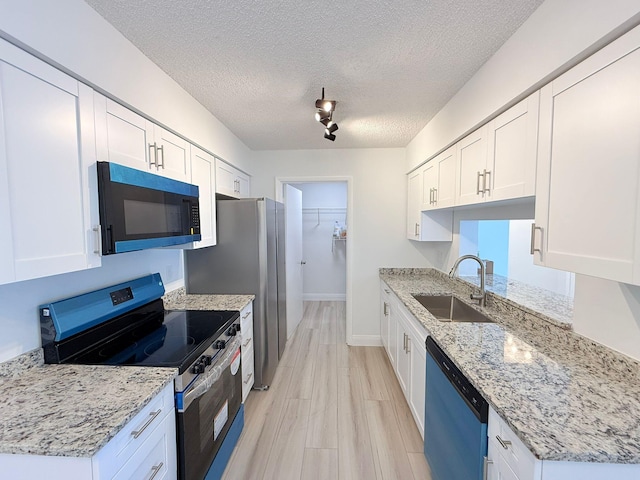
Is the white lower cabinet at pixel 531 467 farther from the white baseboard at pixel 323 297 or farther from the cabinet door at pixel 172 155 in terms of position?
the white baseboard at pixel 323 297

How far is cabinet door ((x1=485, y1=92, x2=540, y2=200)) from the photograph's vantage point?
125cm

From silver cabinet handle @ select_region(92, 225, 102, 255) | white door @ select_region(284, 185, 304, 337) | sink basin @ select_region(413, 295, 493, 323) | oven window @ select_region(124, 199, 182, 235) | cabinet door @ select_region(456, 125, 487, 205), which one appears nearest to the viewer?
silver cabinet handle @ select_region(92, 225, 102, 255)

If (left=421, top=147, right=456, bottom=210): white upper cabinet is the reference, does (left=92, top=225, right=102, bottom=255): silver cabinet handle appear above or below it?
below

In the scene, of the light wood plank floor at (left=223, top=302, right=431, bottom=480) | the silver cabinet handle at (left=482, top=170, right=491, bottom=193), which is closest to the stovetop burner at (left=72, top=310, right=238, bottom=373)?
the light wood plank floor at (left=223, top=302, right=431, bottom=480)

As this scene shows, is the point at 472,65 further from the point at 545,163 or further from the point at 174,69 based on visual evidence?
the point at 174,69

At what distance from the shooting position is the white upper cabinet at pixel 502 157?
126cm

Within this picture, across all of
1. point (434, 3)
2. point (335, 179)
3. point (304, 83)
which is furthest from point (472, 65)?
point (335, 179)

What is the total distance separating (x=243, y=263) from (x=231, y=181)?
887 millimetres

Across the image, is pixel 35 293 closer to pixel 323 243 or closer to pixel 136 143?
pixel 136 143

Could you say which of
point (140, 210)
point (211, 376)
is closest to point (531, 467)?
point (211, 376)

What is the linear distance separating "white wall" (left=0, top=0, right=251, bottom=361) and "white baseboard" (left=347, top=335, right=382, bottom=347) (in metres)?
2.49

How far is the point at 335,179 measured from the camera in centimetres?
342

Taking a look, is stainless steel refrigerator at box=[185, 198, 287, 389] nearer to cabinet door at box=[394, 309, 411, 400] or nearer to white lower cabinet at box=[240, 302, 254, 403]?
white lower cabinet at box=[240, 302, 254, 403]

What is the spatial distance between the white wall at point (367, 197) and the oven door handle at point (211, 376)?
1862 mm
